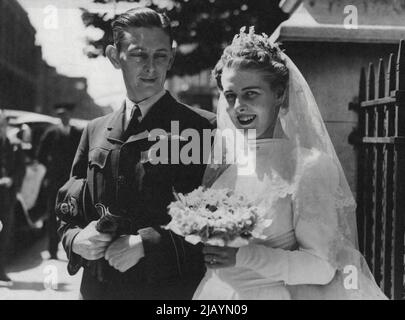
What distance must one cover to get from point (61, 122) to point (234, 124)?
86.0 inches

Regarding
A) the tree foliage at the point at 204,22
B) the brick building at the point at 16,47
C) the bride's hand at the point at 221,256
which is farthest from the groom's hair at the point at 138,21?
the bride's hand at the point at 221,256

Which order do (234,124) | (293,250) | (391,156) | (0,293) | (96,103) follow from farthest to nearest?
(0,293) → (96,103) → (391,156) → (234,124) → (293,250)

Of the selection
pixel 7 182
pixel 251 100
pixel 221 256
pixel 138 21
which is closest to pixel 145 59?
pixel 138 21

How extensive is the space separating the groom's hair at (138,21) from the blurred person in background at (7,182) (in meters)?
1.78

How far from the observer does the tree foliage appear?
3.07 m

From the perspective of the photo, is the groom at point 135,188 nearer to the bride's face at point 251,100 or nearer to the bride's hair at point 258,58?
the bride's face at point 251,100

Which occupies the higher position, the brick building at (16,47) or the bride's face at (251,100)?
the brick building at (16,47)

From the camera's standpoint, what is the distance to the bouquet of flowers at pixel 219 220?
7.33 ft

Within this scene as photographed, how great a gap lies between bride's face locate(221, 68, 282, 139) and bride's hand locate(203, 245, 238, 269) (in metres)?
0.53

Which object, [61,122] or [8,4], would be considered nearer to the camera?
[8,4]

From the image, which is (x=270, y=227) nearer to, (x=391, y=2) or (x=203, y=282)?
(x=203, y=282)

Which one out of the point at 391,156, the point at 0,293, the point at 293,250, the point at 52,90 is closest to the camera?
the point at 293,250

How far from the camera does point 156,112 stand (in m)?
2.75

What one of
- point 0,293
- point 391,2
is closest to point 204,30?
point 391,2
